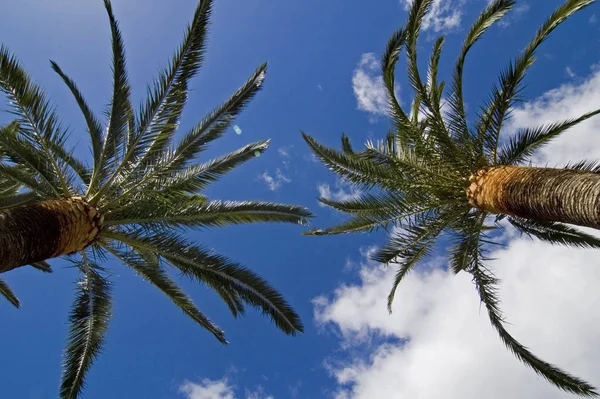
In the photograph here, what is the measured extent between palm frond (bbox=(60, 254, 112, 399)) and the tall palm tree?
15.8ft

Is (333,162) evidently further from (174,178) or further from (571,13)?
(571,13)

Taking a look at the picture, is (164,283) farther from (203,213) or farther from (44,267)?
(44,267)

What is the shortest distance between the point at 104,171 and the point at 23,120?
1.53 metres

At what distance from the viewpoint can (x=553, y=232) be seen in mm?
10859

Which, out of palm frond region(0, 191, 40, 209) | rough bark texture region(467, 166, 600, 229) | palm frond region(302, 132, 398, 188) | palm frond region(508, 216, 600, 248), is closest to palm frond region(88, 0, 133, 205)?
palm frond region(0, 191, 40, 209)

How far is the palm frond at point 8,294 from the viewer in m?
12.3

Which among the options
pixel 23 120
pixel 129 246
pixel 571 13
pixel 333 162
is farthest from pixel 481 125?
pixel 23 120

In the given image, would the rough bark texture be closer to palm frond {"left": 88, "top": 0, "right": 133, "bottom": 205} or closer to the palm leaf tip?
the palm leaf tip

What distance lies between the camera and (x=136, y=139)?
905 cm

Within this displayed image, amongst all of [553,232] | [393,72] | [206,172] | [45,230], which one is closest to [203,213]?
[206,172]

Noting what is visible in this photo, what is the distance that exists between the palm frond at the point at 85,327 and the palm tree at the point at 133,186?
0.06ft

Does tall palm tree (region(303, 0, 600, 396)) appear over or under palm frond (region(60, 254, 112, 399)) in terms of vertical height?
over

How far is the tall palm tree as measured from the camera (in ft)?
29.7

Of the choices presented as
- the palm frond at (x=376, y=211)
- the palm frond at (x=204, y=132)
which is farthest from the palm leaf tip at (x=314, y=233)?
the palm frond at (x=204, y=132)
